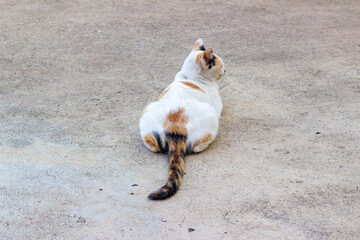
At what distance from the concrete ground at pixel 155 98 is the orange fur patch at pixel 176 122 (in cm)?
31

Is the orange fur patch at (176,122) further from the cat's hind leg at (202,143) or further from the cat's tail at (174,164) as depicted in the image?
the cat's hind leg at (202,143)

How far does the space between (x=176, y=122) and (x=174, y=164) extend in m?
0.49

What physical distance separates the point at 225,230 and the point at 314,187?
38.2 inches

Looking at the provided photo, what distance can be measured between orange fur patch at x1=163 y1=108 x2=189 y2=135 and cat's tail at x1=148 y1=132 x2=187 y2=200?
0.14 ft

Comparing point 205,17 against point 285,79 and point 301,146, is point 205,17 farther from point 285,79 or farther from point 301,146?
point 301,146

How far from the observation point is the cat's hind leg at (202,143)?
4.78 m

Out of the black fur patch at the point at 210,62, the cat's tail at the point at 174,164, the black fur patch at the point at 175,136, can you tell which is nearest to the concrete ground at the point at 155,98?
the cat's tail at the point at 174,164

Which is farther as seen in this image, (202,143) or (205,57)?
(205,57)

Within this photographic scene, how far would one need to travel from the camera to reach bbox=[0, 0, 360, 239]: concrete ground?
3852 millimetres

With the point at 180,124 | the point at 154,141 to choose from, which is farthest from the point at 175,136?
the point at 154,141

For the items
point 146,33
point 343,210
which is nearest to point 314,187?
point 343,210

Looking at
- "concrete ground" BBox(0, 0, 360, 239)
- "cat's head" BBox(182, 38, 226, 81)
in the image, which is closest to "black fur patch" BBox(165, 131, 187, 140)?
"concrete ground" BBox(0, 0, 360, 239)

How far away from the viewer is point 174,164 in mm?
4391

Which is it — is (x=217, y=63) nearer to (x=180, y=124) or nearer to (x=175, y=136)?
(x=180, y=124)
